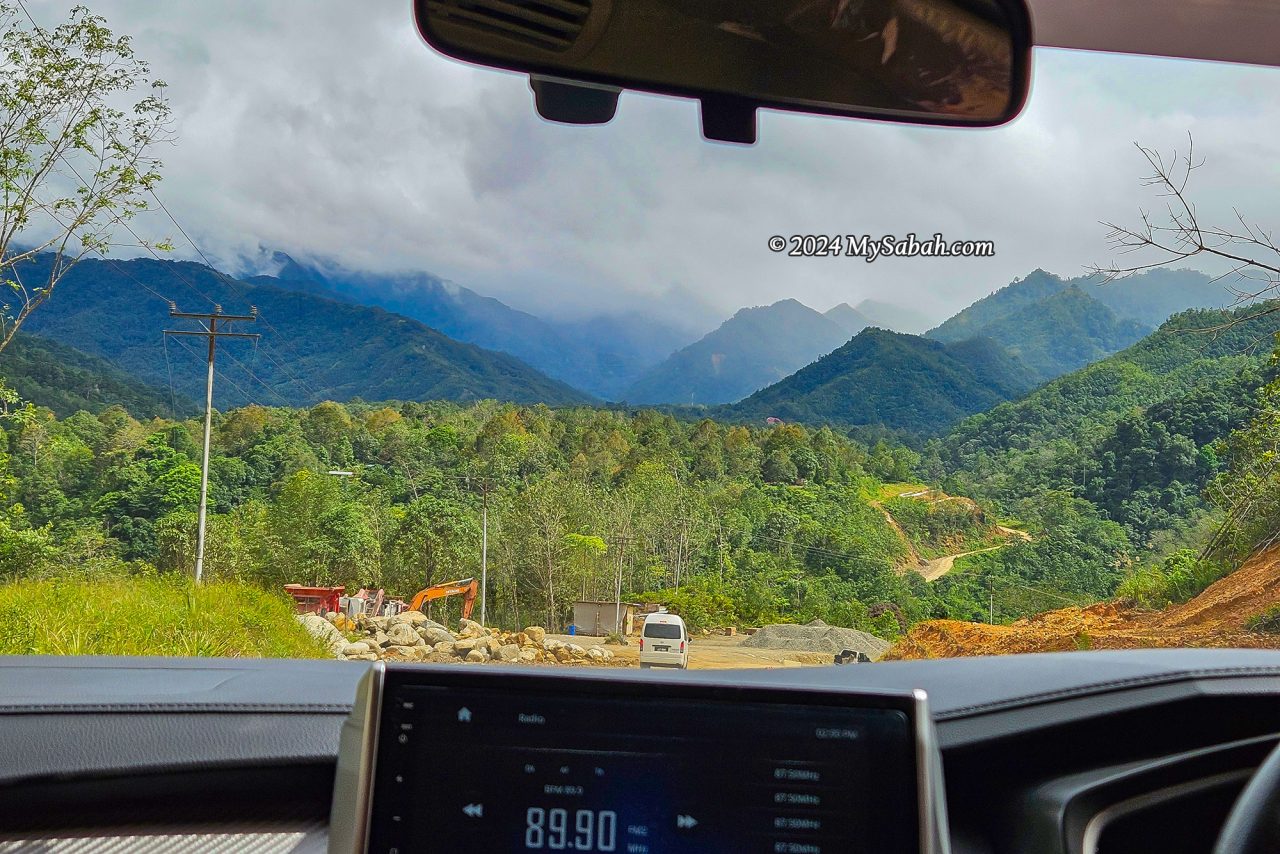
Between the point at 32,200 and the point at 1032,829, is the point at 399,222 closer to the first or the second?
the point at 32,200

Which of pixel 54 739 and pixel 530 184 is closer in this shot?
pixel 54 739

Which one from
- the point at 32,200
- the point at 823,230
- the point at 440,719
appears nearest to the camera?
the point at 440,719

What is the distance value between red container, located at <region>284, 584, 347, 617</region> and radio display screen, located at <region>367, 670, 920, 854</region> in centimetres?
512

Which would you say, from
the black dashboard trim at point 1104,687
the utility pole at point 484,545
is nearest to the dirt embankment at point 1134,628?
the utility pole at point 484,545

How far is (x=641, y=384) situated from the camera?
848cm

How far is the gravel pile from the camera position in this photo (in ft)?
16.5

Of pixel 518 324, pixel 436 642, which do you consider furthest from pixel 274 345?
pixel 436 642

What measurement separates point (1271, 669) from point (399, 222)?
1023cm

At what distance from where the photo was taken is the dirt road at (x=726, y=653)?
3.97m

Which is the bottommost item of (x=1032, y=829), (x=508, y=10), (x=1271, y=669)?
(x=1032, y=829)

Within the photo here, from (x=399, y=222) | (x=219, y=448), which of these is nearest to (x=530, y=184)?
(x=399, y=222)

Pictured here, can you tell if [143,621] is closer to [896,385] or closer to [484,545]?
[484,545]

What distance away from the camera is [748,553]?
657 cm

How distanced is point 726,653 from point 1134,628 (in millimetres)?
2012
